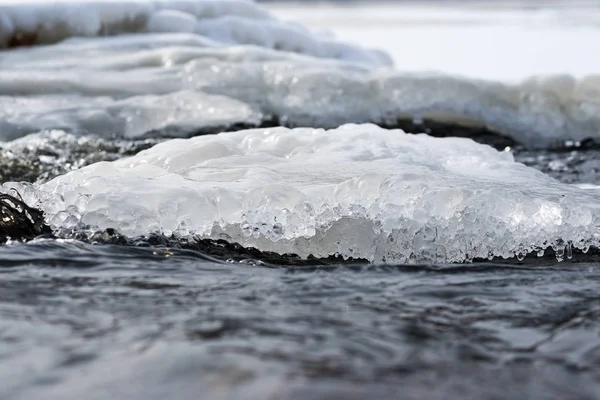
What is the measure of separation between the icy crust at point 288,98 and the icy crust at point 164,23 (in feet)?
3.89

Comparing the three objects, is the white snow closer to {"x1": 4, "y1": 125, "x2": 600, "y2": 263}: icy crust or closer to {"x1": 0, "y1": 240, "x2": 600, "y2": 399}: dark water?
{"x1": 4, "y1": 125, "x2": 600, "y2": 263}: icy crust

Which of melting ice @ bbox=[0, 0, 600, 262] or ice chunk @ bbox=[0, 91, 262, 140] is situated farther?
ice chunk @ bbox=[0, 91, 262, 140]

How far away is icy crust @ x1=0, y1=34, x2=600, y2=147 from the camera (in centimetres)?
412

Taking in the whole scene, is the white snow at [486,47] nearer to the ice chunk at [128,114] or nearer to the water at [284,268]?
the ice chunk at [128,114]

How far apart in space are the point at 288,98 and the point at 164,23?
8.48 ft

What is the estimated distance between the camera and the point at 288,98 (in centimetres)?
439

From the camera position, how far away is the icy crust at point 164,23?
600 cm

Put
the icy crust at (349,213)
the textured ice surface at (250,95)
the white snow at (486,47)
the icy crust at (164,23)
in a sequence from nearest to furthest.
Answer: the icy crust at (349,213)
the textured ice surface at (250,95)
the icy crust at (164,23)
the white snow at (486,47)

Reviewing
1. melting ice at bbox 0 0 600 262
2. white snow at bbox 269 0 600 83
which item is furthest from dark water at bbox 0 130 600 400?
white snow at bbox 269 0 600 83

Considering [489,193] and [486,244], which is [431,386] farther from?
[489,193]

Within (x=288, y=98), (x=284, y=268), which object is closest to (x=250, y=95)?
(x=288, y=98)

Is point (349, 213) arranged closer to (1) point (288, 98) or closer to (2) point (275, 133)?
(2) point (275, 133)

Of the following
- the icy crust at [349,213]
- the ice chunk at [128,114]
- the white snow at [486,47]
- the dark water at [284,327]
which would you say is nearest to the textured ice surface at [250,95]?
the ice chunk at [128,114]

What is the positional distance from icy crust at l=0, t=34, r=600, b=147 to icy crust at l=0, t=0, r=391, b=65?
1.19m
